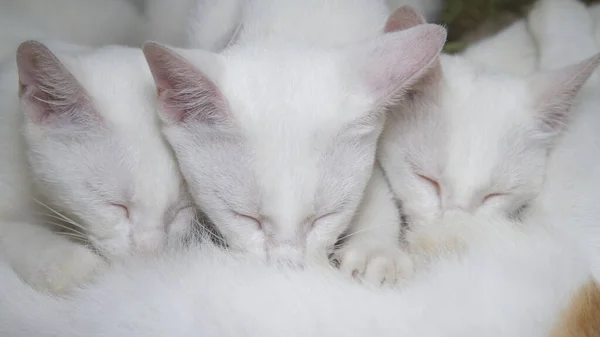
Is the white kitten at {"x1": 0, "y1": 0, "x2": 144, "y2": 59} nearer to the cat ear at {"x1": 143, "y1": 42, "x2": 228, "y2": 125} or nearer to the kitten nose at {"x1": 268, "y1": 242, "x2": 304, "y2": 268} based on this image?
the cat ear at {"x1": 143, "y1": 42, "x2": 228, "y2": 125}

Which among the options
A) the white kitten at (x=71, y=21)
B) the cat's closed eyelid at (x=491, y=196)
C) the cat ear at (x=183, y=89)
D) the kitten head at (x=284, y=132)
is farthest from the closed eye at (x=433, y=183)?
the white kitten at (x=71, y=21)

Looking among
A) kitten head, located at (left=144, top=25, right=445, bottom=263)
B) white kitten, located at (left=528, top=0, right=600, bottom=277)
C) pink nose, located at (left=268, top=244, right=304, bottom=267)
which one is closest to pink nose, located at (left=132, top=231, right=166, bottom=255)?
kitten head, located at (left=144, top=25, right=445, bottom=263)

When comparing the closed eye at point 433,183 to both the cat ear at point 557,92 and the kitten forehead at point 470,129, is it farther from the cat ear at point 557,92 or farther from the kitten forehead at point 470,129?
the cat ear at point 557,92

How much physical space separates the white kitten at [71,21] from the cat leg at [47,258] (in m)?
0.57

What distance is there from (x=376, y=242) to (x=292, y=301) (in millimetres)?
321

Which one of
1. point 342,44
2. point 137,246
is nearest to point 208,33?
point 342,44

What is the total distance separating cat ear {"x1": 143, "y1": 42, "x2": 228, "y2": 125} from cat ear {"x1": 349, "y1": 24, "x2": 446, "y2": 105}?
0.29 meters

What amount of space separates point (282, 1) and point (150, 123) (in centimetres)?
51

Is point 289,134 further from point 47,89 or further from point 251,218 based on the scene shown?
point 47,89

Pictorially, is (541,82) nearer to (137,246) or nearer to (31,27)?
(137,246)

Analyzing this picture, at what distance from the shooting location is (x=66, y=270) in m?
1.20

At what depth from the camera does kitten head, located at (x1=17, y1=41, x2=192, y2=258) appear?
4.05ft

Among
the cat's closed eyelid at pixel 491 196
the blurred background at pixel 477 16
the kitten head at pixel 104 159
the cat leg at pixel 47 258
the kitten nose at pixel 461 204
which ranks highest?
the kitten head at pixel 104 159

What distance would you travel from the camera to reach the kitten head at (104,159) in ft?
4.05
